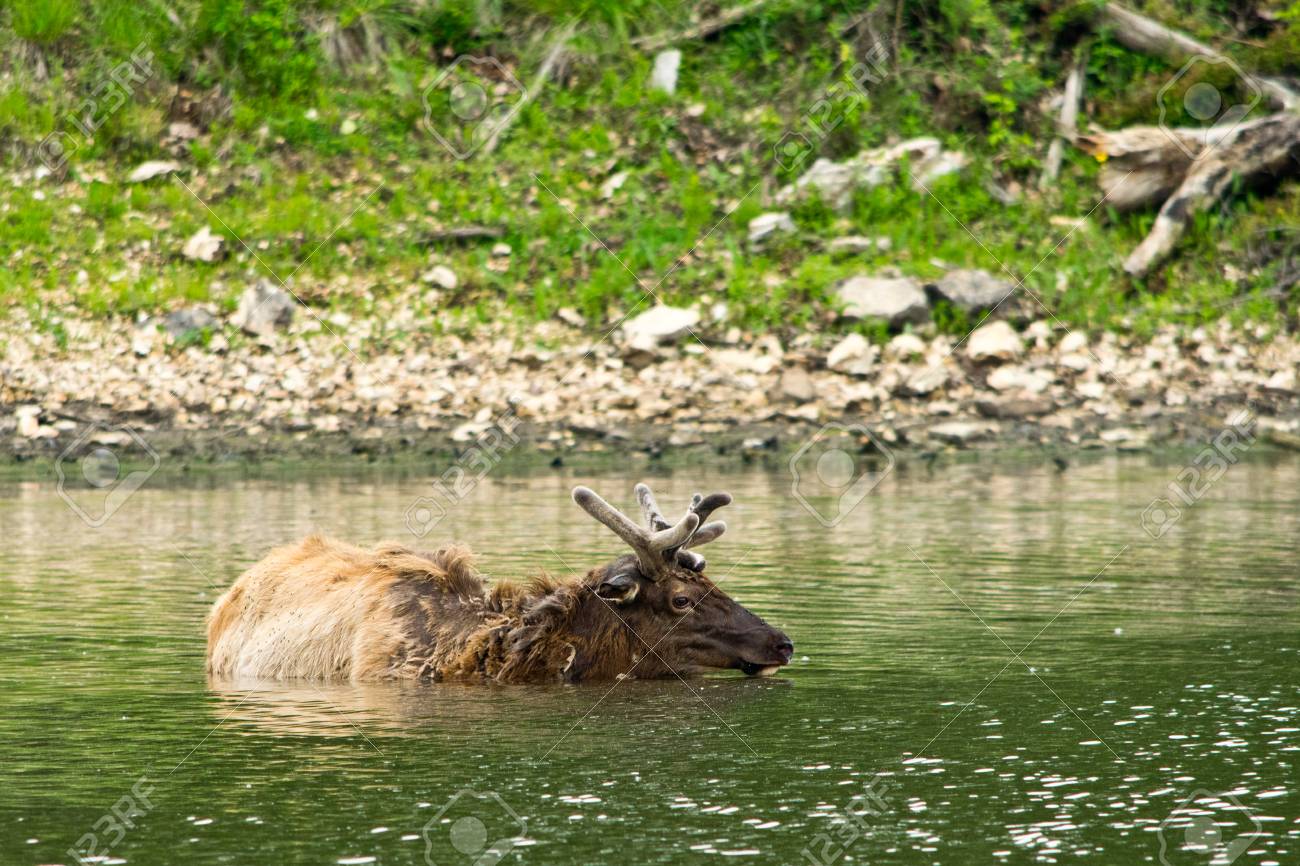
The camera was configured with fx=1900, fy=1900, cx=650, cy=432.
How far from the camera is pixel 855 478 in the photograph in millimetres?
25781

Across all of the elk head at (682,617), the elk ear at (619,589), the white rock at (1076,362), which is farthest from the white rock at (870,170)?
the elk ear at (619,589)

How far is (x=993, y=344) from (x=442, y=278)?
8.97m

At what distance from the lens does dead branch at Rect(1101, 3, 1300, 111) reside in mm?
32844

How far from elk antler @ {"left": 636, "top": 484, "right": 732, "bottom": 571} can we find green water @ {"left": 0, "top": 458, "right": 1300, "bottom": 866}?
0.84m

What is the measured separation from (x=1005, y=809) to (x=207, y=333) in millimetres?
22808

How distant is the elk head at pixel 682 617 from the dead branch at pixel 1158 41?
23365 millimetres

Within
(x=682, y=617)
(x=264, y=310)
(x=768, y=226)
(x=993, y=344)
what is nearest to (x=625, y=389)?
(x=768, y=226)

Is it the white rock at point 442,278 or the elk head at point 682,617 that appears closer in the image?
the elk head at point 682,617

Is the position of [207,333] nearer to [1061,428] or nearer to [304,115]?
[304,115]

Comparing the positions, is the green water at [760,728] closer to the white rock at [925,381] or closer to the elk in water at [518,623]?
the elk in water at [518,623]

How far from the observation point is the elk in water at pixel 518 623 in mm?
12336

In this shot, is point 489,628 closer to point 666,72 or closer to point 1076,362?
point 1076,362

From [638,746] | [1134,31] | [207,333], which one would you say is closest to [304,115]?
[207,333]

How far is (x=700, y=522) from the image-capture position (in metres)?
12.1
